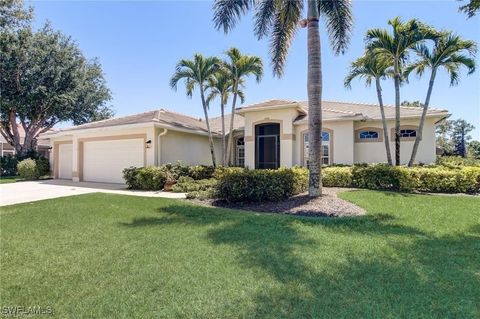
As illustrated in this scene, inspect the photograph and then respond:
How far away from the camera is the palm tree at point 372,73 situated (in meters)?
15.9

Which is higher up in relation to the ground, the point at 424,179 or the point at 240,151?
the point at 240,151

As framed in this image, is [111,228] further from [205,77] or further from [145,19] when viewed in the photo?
[205,77]

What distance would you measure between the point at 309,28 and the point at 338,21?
2216 mm

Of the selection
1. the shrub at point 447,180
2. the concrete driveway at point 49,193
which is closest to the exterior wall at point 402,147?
→ the shrub at point 447,180

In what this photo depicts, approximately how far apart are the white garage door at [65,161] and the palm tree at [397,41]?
21415 mm

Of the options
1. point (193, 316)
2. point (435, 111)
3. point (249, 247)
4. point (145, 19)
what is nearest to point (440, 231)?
point (249, 247)

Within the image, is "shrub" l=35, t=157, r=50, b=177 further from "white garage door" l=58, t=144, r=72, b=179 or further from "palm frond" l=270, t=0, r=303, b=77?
"palm frond" l=270, t=0, r=303, b=77

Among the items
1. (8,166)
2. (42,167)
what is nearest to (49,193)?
(42,167)

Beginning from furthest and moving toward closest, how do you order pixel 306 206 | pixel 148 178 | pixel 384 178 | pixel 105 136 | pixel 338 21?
pixel 105 136, pixel 148 178, pixel 384 178, pixel 338 21, pixel 306 206

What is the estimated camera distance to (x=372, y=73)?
16.4 metres

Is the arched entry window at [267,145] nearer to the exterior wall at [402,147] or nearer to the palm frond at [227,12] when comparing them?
the exterior wall at [402,147]

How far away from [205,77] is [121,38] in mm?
4943

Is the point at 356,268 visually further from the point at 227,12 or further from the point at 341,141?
the point at 341,141

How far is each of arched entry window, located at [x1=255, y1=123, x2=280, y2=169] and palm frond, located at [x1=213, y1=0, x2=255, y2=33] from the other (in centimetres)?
885
